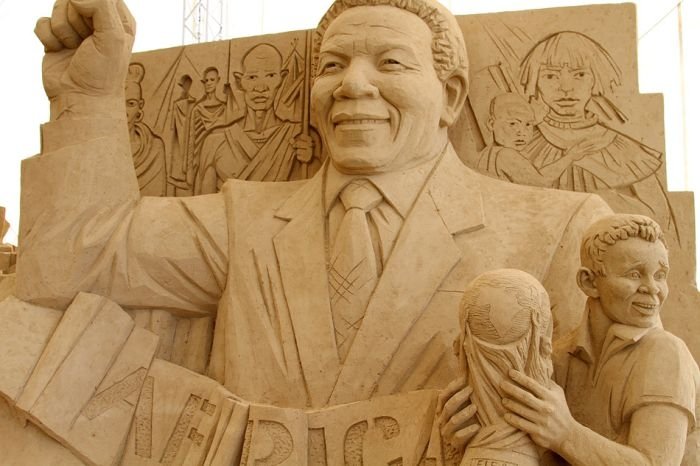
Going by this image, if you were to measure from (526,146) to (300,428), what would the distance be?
5.04 ft

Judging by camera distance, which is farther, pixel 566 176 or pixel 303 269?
pixel 566 176

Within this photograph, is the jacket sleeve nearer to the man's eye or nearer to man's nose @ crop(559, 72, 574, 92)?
the man's eye

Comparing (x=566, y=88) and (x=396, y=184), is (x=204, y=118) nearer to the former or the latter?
(x=396, y=184)

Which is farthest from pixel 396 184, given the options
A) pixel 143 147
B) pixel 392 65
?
pixel 143 147

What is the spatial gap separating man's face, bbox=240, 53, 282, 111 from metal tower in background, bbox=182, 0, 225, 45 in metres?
3.36

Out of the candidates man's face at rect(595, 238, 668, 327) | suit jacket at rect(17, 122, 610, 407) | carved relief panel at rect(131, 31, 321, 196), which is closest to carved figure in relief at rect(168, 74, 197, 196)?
carved relief panel at rect(131, 31, 321, 196)

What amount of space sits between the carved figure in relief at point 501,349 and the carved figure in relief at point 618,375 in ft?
0.12

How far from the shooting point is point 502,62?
3.84 meters

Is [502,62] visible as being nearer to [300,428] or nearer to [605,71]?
[605,71]

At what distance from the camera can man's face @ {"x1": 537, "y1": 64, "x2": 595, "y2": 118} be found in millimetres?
3744

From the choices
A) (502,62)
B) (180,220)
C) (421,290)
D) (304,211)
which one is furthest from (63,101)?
(502,62)

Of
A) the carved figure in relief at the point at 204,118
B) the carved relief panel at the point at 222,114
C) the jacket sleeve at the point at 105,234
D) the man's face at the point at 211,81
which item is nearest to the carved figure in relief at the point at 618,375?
the jacket sleeve at the point at 105,234

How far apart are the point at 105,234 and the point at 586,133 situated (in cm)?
192

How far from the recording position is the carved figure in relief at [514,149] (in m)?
3.70
